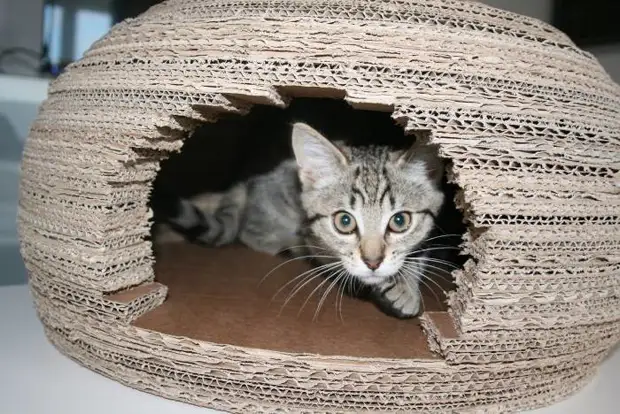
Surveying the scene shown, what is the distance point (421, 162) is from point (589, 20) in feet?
3.46

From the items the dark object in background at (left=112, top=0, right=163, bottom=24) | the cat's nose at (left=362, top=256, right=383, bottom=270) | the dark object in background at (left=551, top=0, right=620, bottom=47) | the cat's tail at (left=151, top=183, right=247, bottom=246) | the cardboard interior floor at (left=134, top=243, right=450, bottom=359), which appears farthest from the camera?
the dark object in background at (left=112, top=0, right=163, bottom=24)

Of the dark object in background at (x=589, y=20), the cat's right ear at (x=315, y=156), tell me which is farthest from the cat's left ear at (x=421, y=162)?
the dark object in background at (x=589, y=20)

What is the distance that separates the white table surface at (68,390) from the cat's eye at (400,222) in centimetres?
35

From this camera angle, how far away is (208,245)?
55.6 inches

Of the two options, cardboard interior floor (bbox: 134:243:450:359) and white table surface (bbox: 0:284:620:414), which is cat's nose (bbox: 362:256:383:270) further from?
white table surface (bbox: 0:284:620:414)

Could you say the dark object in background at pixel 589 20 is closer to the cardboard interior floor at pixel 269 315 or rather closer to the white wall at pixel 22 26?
the cardboard interior floor at pixel 269 315

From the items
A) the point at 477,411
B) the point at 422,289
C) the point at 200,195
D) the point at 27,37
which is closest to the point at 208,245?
the point at 200,195

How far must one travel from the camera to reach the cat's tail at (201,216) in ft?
4.37

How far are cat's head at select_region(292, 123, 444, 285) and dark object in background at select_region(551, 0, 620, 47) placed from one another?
0.98 m

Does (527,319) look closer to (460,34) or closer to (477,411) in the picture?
(477,411)

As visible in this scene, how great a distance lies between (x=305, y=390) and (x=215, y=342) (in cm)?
14

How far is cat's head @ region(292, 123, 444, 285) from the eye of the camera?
954 millimetres

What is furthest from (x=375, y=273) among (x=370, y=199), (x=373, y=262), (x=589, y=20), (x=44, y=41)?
(x=44, y=41)

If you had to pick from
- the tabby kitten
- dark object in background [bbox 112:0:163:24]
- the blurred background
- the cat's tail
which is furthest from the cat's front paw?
dark object in background [bbox 112:0:163:24]
